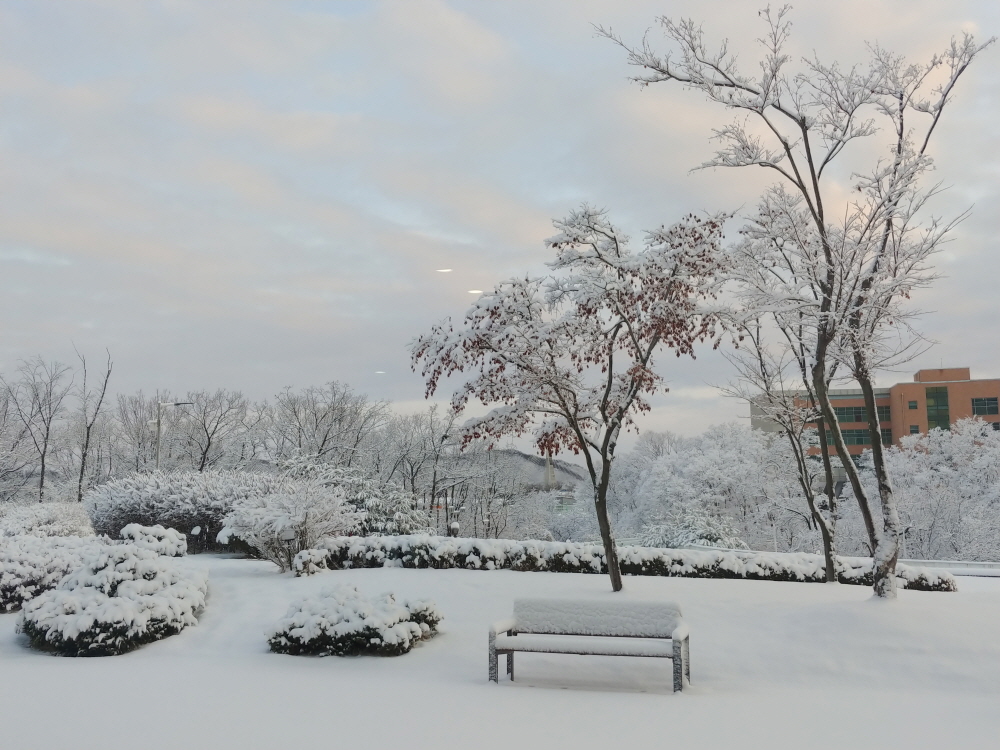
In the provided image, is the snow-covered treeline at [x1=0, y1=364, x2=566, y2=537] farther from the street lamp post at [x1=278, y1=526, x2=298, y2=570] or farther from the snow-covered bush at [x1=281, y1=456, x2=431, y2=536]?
the street lamp post at [x1=278, y1=526, x2=298, y2=570]

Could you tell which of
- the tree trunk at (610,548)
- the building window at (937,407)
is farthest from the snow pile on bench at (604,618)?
the building window at (937,407)

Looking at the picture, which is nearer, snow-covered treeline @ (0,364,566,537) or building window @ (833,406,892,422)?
snow-covered treeline @ (0,364,566,537)

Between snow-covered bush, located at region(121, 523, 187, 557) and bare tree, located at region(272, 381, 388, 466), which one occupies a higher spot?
bare tree, located at region(272, 381, 388, 466)

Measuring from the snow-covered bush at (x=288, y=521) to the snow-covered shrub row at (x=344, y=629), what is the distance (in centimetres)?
452

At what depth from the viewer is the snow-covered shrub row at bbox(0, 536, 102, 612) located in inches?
440

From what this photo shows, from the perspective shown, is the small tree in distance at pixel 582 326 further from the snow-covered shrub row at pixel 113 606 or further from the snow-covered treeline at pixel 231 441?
the snow-covered treeline at pixel 231 441

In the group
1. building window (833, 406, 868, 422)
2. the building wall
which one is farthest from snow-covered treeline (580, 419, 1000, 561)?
building window (833, 406, 868, 422)

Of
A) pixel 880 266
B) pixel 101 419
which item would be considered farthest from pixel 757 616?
pixel 101 419

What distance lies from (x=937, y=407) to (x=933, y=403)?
45 cm

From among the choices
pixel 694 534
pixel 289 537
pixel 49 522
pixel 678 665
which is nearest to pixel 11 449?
pixel 49 522

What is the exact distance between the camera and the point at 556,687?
23.9 ft

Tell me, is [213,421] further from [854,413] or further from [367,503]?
[854,413]

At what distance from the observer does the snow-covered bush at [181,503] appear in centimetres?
1717

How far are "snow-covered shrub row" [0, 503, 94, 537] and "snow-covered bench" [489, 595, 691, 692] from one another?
40.9 ft
